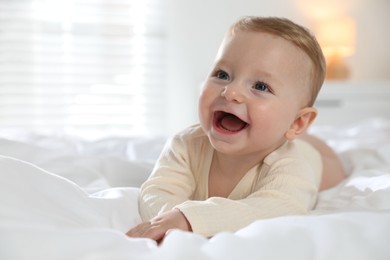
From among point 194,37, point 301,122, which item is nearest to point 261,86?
point 301,122

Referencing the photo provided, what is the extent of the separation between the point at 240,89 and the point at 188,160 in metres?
0.23

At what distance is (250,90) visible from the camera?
106 cm

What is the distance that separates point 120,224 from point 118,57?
10.0 ft

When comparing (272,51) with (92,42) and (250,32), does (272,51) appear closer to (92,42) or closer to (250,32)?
(250,32)

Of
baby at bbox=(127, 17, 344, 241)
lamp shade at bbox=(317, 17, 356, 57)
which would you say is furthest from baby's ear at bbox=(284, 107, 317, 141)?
lamp shade at bbox=(317, 17, 356, 57)

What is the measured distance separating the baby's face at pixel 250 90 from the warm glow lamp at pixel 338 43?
2.96 m

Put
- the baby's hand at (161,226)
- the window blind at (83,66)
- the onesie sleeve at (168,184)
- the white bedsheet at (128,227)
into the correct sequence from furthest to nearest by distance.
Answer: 1. the window blind at (83,66)
2. the onesie sleeve at (168,184)
3. the baby's hand at (161,226)
4. the white bedsheet at (128,227)

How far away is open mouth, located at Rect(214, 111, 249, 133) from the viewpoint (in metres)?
1.08

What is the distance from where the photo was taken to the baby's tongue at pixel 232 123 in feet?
3.57

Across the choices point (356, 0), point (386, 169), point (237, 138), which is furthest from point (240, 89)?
point (356, 0)

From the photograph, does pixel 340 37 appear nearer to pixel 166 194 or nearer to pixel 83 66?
pixel 83 66

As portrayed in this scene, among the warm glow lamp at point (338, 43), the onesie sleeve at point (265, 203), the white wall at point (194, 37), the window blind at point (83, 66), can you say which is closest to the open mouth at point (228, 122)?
the onesie sleeve at point (265, 203)

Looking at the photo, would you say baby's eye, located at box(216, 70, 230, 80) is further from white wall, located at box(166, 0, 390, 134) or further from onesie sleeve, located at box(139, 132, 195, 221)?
white wall, located at box(166, 0, 390, 134)

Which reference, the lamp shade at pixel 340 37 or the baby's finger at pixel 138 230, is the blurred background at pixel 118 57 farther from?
the baby's finger at pixel 138 230
